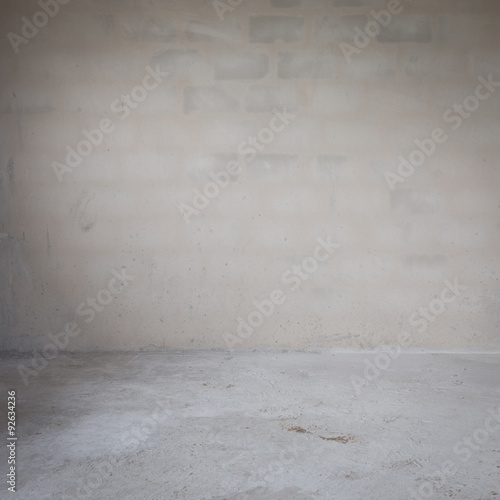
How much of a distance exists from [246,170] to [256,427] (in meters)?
1.64

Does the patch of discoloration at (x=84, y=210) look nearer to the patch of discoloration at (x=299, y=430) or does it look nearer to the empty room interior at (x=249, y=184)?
the empty room interior at (x=249, y=184)

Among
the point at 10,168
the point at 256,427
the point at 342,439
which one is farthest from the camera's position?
the point at 10,168

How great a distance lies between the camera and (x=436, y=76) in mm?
3268

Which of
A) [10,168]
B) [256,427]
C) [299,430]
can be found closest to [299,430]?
[299,430]

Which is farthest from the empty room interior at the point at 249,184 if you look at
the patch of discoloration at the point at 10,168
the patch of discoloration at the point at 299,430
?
the patch of discoloration at the point at 299,430

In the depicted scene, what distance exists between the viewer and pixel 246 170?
333 cm

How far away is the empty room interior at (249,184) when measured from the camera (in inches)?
128

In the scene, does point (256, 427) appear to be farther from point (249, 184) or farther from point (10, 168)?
point (10, 168)

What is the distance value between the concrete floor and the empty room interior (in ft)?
0.33

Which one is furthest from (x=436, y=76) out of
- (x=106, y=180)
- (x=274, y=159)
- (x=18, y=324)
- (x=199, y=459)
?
(x=18, y=324)

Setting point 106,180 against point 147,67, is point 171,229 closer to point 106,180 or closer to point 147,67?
point 106,180

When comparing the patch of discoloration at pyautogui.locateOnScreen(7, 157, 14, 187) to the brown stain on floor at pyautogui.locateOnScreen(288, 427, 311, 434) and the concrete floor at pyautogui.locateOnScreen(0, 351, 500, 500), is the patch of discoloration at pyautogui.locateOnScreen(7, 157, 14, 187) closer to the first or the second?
the concrete floor at pyautogui.locateOnScreen(0, 351, 500, 500)

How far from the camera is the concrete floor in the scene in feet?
5.92

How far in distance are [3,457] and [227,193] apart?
193cm
